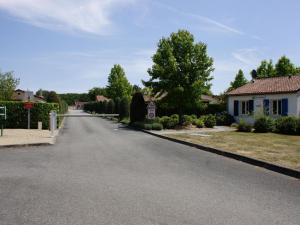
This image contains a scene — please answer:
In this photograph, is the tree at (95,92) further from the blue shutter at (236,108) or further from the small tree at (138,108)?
the blue shutter at (236,108)

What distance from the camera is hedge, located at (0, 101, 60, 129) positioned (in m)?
27.8

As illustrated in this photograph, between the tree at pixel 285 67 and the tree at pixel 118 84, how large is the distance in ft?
92.3

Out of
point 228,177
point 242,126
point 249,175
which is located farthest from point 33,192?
point 242,126

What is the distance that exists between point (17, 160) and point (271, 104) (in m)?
23.5

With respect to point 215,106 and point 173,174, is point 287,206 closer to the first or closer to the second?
point 173,174

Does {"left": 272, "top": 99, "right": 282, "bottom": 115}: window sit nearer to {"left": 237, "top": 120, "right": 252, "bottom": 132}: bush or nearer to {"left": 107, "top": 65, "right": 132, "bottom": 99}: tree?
{"left": 237, "top": 120, "right": 252, "bottom": 132}: bush

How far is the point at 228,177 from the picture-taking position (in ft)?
31.3

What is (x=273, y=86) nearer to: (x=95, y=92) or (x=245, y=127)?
(x=245, y=127)

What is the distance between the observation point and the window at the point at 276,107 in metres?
30.3

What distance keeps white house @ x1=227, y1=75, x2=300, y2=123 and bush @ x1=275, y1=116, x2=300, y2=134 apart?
2.53 metres

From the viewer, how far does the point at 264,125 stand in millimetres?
25500

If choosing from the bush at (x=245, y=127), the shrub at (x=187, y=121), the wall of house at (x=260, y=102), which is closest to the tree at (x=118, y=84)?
the wall of house at (x=260, y=102)

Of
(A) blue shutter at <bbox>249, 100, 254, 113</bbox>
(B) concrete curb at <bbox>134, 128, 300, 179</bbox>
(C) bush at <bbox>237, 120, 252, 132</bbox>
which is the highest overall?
(A) blue shutter at <bbox>249, 100, 254, 113</bbox>

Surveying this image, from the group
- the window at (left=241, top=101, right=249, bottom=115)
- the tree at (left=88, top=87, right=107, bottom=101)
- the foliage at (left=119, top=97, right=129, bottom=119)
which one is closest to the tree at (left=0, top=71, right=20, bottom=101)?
the foliage at (left=119, top=97, right=129, bottom=119)
